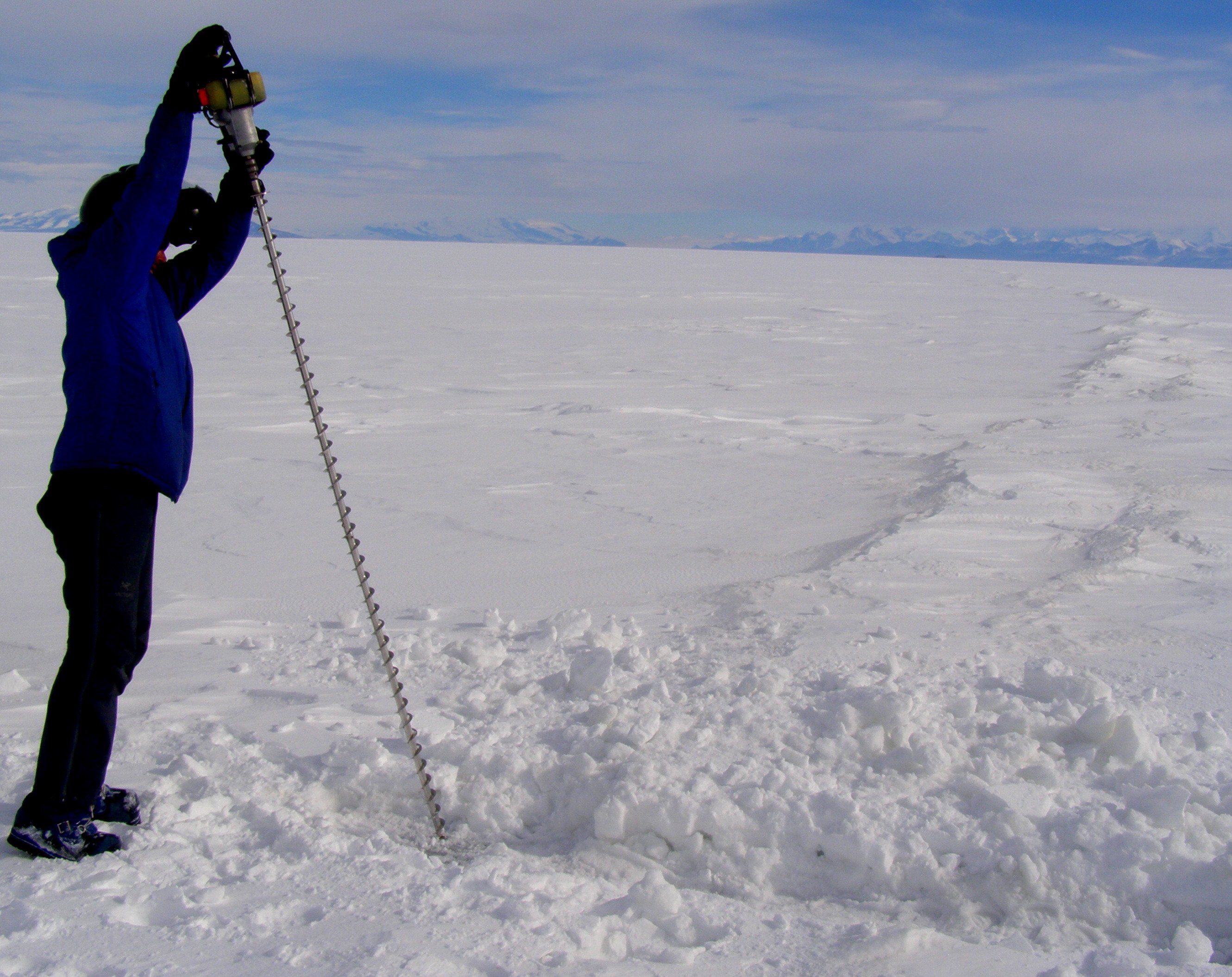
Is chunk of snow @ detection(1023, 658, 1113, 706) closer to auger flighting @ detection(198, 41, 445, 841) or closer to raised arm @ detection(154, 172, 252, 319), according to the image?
auger flighting @ detection(198, 41, 445, 841)

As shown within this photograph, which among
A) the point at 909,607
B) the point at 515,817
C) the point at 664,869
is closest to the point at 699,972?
the point at 664,869

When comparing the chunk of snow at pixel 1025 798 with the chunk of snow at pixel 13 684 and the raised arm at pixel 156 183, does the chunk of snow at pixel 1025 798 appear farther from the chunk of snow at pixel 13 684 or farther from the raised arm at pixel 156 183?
the chunk of snow at pixel 13 684

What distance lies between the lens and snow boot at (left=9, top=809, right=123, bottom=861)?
215cm

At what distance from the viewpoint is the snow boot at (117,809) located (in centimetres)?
231

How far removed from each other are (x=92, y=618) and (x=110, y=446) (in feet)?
1.22

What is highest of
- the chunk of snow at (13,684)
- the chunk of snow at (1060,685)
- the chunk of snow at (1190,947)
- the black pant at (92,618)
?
the black pant at (92,618)

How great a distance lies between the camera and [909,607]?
3.85 meters

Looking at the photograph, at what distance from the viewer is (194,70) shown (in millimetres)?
1980

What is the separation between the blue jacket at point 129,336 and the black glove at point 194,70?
24 millimetres

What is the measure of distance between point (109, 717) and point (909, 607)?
2.80m

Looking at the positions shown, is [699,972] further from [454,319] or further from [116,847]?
[454,319]

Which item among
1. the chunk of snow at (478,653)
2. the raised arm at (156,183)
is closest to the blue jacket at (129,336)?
the raised arm at (156,183)

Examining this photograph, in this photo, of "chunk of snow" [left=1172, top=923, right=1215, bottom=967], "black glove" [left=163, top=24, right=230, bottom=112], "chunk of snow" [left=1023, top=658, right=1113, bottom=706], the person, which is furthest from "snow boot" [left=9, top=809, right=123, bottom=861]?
"chunk of snow" [left=1023, top=658, right=1113, bottom=706]

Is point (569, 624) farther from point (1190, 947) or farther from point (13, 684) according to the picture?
point (1190, 947)
